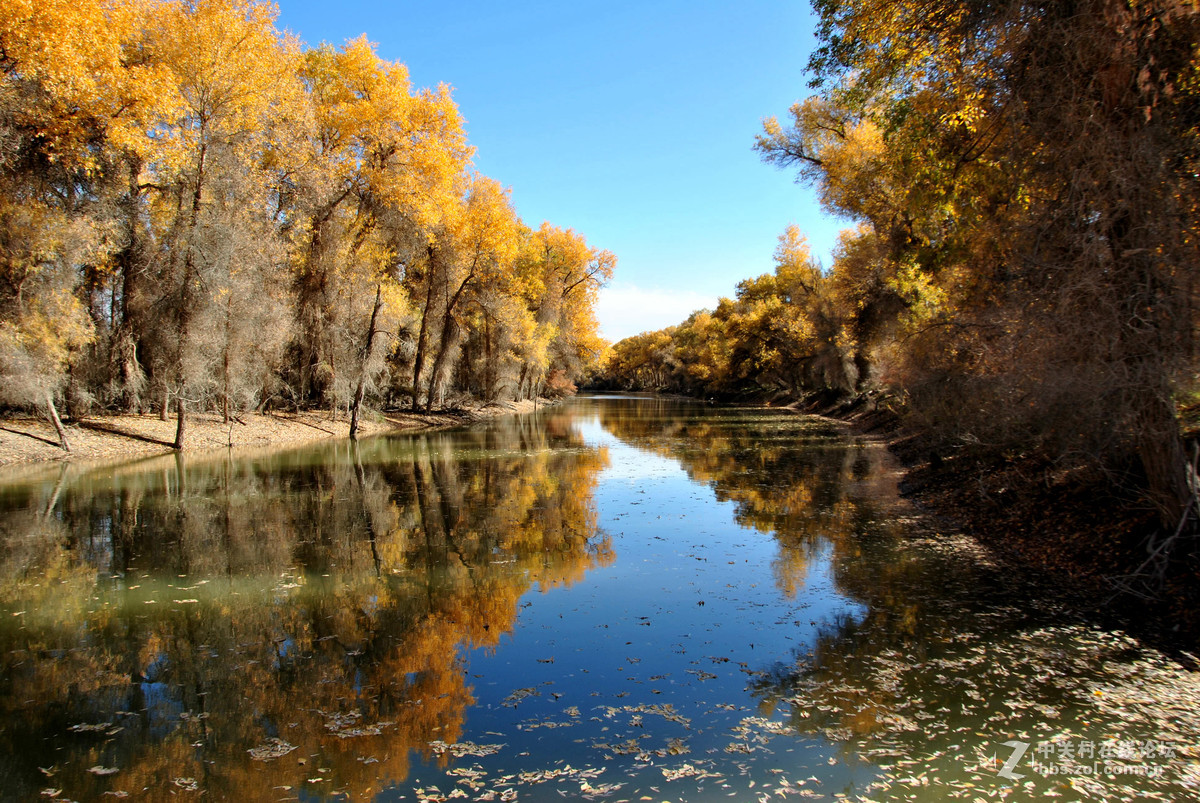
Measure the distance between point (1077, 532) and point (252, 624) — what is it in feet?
34.2

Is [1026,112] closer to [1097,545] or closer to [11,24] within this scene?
[1097,545]

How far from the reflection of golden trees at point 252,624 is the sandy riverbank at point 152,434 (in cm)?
490

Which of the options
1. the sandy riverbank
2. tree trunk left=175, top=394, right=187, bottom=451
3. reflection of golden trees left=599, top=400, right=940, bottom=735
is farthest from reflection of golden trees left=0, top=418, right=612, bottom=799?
tree trunk left=175, top=394, right=187, bottom=451

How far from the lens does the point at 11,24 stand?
13430 mm

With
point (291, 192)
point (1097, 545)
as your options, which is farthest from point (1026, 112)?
point (291, 192)

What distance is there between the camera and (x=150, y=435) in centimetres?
2066

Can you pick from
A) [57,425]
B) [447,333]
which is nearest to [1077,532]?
[57,425]

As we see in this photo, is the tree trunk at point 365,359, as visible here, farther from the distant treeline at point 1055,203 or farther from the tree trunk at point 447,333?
the distant treeline at point 1055,203

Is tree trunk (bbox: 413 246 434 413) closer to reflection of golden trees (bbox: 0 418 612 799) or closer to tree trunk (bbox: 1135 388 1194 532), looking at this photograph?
reflection of golden trees (bbox: 0 418 612 799)

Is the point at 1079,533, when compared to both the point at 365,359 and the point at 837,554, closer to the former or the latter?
the point at 837,554

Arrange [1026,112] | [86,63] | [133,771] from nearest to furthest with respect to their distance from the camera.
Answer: [133,771]
[1026,112]
[86,63]

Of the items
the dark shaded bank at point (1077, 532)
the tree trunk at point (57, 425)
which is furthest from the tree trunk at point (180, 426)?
the dark shaded bank at point (1077, 532)

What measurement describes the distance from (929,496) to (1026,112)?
8.00 meters

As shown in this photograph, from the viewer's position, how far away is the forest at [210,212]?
52.0 ft
